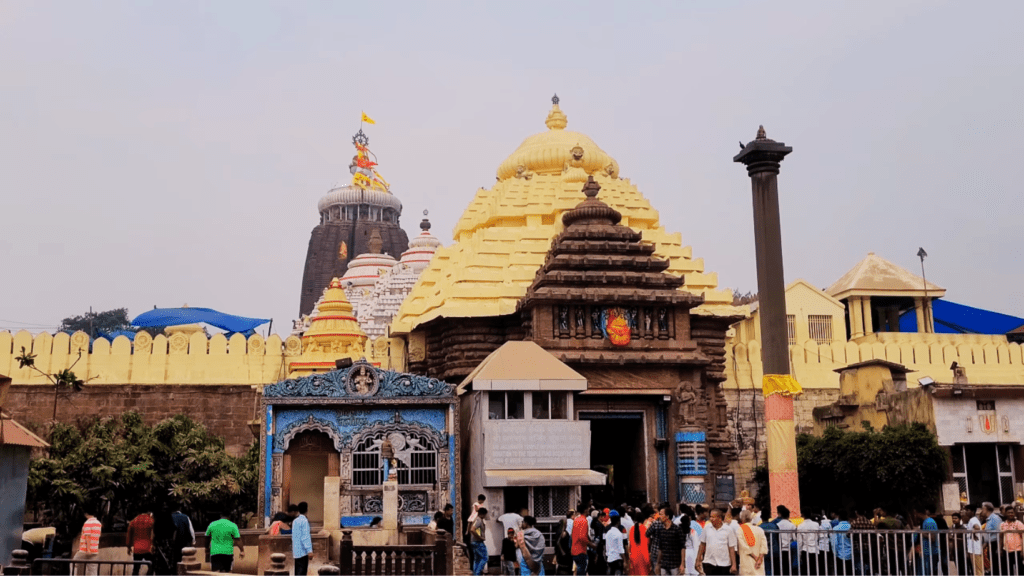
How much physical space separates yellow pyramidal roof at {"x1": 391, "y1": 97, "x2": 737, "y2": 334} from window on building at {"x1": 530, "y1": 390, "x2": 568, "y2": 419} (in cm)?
679

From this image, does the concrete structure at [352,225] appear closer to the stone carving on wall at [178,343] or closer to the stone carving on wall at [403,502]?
the stone carving on wall at [178,343]

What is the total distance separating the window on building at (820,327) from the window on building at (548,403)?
895 inches

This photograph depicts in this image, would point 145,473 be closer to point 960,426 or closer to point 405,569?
point 405,569

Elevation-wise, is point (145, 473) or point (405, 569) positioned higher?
point (145, 473)

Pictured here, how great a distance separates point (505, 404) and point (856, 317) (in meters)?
27.0

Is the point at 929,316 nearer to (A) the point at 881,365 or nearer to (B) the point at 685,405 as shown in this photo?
(A) the point at 881,365

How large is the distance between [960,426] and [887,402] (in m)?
2.19

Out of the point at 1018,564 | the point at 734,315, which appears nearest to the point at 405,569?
the point at 1018,564

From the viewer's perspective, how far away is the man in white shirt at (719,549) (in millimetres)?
13125

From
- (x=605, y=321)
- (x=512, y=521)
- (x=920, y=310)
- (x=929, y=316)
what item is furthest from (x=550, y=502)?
(x=929, y=316)

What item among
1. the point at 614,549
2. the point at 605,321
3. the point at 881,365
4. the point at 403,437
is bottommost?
the point at 614,549

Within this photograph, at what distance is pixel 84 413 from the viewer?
28438mm

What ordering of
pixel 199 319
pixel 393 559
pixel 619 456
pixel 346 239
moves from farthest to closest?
1. pixel 346 239
2. pixel 199 319
3. pixel 619 456
4. pixel 393 559

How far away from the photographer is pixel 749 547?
43.5 ft
